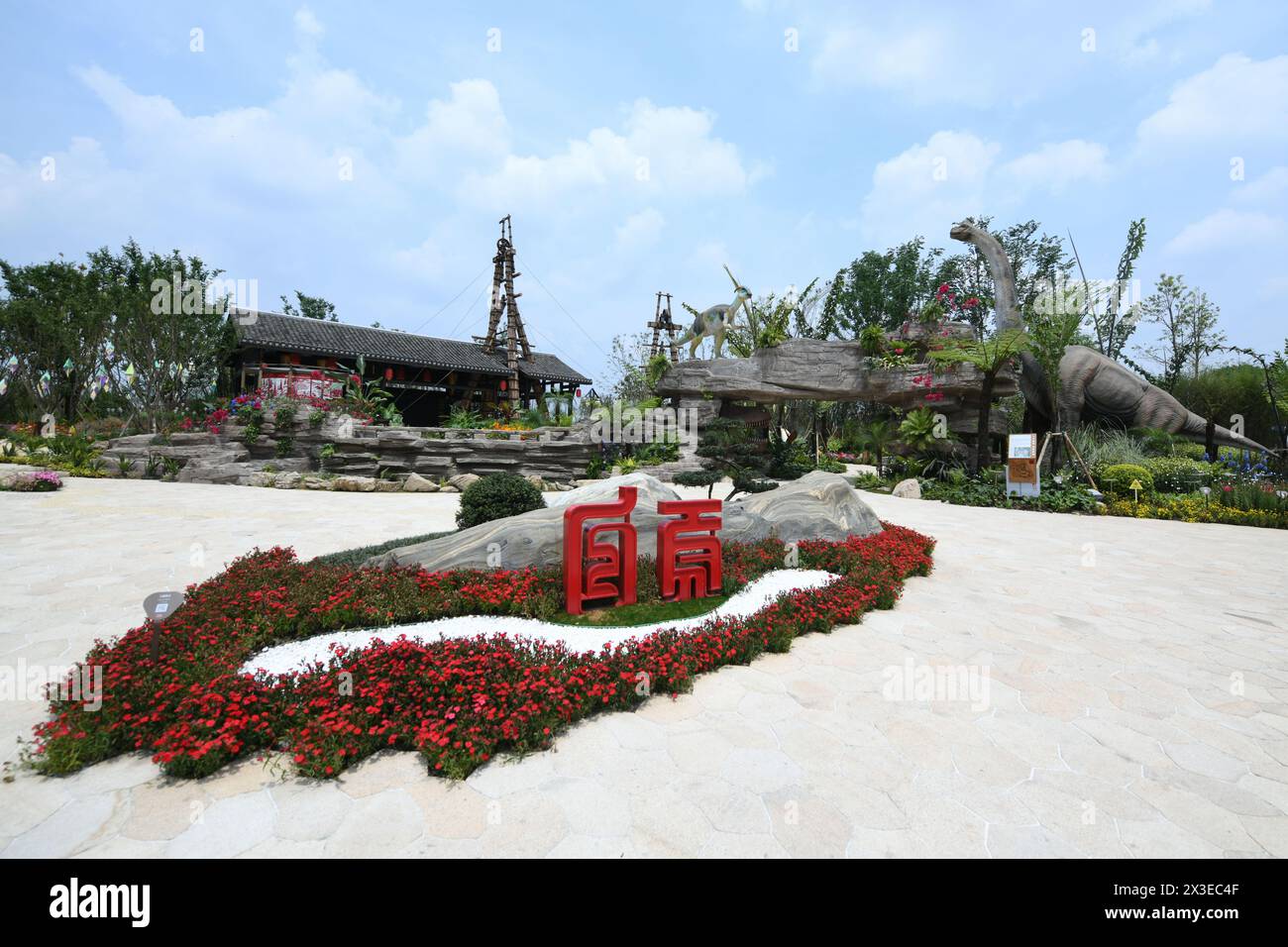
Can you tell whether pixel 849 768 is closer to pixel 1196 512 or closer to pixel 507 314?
pixel 1196 512

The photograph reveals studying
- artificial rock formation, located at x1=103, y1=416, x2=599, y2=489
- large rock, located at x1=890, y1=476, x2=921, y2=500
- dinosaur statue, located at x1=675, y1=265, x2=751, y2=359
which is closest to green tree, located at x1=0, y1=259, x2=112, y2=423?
artificial rock formation, located at x1=103, y1=416, x2=599, y2=489

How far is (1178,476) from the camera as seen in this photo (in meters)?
14.2

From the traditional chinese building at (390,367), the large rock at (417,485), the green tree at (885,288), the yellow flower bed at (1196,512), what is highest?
the green tree at (885,288)

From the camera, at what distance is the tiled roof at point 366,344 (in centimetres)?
2389

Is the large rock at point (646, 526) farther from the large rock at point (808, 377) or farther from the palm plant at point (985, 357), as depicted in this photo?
the large rock at point (808, 377)

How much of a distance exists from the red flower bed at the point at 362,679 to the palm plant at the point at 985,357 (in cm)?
1313

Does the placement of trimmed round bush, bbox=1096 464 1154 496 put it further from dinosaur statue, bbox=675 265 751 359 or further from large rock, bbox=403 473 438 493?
large rock, bbox=403 473 438 493

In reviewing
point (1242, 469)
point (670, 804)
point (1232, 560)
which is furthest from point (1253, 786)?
point (1242, 469)

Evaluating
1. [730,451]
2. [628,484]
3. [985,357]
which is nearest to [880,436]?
[730,451]

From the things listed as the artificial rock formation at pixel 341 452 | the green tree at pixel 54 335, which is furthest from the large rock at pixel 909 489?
the green tree at pixel 54 335

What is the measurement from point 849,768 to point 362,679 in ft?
10.1

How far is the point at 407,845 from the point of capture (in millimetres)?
2434

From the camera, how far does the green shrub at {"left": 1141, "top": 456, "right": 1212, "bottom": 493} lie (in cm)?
1412
